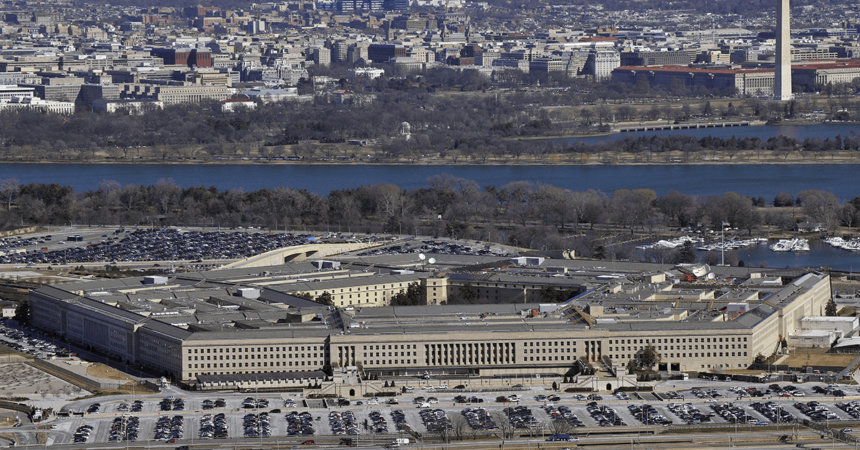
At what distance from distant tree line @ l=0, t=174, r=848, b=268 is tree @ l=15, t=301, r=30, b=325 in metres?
10.1

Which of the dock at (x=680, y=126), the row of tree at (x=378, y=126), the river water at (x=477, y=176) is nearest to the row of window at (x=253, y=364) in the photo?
the river water at (x=477, y=176)

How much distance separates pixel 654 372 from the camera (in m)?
22.7

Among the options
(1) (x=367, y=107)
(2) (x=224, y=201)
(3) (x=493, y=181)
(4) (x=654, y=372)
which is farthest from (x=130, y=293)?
(1) (x=367, y=107)

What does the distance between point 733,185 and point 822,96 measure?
28.2 m

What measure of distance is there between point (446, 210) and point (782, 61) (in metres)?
37.5

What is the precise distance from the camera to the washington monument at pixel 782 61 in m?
72.9

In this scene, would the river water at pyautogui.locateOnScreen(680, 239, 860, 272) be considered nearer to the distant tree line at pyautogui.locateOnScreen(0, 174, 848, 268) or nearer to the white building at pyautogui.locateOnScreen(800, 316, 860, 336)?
the distant tree line at pyautogui.locateOnScreen(0, 174, 848, 268)

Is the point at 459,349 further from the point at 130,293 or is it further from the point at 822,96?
the point at 822,96

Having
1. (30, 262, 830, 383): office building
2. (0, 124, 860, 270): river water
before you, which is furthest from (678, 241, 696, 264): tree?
(0, 124, 860, 270): river water

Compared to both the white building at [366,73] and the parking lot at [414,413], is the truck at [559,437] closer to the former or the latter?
the parking lot at [414,413]

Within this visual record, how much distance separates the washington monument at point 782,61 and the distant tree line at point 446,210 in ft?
106

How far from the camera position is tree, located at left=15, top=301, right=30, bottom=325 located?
90.1 ft

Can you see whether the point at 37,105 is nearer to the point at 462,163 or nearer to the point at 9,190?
the point at 462,163

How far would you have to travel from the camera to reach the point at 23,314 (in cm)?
2755
